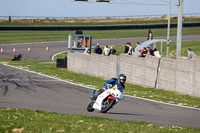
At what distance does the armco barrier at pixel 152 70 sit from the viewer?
22969mm

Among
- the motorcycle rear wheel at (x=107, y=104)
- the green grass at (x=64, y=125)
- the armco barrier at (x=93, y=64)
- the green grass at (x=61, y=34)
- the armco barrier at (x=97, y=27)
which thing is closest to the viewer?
the green grass at (x=64, y=125)

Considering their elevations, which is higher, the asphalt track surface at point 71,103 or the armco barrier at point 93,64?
the armco barrier at point 93,64

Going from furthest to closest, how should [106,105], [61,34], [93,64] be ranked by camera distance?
[61,34], [93,64], [106,105]

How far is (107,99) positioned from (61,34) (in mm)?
59673

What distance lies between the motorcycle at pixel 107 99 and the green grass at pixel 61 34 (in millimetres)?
51631

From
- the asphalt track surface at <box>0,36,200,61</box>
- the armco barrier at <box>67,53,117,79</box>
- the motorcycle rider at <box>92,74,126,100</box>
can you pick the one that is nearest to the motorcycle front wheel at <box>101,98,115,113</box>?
the motorcycle rider at <box>92,74,126,100</box>

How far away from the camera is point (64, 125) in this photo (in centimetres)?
1151

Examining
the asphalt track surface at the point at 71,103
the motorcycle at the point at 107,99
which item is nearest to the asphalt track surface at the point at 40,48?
the asphalt track surface at the point at 71,103

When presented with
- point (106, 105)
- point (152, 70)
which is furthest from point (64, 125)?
point (152, 70)

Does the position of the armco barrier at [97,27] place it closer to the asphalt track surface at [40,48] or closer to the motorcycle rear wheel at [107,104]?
the asphalt track surface at [40,48]

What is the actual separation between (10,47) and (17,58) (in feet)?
51.2

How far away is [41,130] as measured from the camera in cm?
1056

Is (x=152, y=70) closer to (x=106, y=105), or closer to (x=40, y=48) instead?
(x=106, y=105)

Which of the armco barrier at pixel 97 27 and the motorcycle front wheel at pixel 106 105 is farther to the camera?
the armco barrier at pixel 97 27
